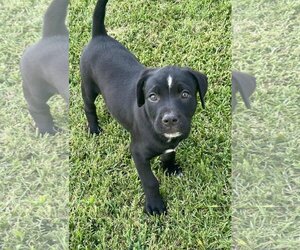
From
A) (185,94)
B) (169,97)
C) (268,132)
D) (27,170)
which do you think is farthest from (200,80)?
(27,170)

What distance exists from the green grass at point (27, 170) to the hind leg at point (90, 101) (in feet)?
0.74

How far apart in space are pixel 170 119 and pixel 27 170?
148 cm

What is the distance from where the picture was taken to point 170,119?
3.03m

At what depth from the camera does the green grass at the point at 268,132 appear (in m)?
3.51

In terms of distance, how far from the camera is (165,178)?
383 cm

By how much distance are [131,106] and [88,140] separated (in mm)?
792

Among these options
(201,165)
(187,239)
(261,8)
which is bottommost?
(187,239)

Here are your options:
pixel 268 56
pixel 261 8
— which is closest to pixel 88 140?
pixel 268 56

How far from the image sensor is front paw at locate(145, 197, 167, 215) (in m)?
3.59

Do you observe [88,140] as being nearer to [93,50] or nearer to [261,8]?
[93,50]

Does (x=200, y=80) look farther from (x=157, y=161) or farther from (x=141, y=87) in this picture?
(x=157, y=161)

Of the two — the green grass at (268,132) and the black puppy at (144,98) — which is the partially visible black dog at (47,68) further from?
the green grass at (268,132)

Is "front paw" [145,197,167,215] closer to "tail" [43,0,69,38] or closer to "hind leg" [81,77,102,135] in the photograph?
"hind leg" [81,77,102,135]

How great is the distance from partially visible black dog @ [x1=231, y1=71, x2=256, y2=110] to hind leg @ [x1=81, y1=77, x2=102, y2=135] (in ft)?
3.89
